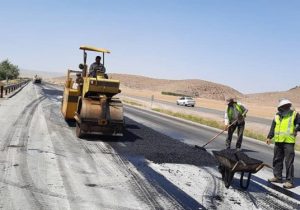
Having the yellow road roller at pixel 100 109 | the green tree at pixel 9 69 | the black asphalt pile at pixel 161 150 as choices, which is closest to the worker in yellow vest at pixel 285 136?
the black asphalt pile at pixel 161 150

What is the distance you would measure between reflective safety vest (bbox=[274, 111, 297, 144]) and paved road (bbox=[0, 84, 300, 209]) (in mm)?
1052

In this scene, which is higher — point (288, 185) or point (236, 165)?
point (236, 165)

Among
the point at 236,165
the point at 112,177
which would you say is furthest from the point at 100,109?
the point at 236,165

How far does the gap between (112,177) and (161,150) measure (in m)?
4.26

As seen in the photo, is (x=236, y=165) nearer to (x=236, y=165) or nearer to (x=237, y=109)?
(x=236, y=165)

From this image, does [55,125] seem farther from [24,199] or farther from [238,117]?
[24,199]

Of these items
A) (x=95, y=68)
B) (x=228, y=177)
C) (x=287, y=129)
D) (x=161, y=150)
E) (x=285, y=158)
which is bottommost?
(x=161, y=150)

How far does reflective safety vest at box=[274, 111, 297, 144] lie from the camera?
930cm

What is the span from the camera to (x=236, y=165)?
8.14 m

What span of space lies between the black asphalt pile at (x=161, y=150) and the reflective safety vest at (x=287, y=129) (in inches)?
83.4

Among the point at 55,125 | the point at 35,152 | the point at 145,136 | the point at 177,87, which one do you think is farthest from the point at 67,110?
the point at 177,87

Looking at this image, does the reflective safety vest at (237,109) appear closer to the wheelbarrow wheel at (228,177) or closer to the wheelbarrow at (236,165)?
the wheelbarrow at (236,165)

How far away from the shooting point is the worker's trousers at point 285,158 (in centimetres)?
914

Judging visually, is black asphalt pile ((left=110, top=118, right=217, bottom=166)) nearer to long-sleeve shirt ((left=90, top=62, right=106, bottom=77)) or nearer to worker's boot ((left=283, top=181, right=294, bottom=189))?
worker's boot ((left=283, top=181, right=294, bottom=189))
